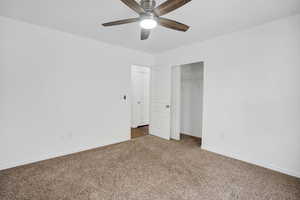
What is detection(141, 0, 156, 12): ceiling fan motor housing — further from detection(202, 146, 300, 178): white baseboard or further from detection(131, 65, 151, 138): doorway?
detection(131, 65, 151, 138): doorway

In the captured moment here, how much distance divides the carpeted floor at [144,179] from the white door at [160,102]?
3.96 ft

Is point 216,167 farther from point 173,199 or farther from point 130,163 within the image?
point 130,163

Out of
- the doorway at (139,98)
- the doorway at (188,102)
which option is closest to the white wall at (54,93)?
the doorway at (188,102)

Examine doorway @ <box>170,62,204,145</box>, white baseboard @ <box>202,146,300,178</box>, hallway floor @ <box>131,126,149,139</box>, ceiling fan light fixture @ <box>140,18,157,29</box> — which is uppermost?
ceiling fan light fixture @ <box>140,18,157,29</box>

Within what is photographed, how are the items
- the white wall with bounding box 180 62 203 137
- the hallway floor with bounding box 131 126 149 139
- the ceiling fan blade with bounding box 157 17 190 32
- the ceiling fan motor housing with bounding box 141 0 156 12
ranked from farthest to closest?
1. the hallway floor with bounding box 131 126 149 139
2. the white wall with bounding box 180 62 203 137
3. the ceiling fan blade with bounding box 157 17 190 32
4. the ceiling fan motor housing with bounding box 141 0 156 12

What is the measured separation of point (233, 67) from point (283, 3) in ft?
3.49

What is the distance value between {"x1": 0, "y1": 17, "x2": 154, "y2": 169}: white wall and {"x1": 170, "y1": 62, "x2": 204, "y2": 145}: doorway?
4.64ft

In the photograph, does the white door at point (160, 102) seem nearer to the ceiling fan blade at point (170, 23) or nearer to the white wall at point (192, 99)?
the white wall at point (192, 99)

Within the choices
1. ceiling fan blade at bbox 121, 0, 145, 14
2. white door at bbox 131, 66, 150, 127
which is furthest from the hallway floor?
ceiling fan blade at bbox 121, 0, 145, 14

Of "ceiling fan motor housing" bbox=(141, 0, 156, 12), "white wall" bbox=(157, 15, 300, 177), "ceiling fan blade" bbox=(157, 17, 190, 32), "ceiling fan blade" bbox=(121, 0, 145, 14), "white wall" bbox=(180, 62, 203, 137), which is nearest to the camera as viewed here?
"ceiling fan blade" bbox=(121, 0, 145, 14)

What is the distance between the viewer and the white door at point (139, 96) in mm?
5117

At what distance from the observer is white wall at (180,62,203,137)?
12.9ft

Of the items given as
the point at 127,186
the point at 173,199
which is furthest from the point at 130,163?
the point at 173,199

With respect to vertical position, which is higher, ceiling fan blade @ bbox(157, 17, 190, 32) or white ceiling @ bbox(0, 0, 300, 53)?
white ceiling @ bbox(0, 0, 300, 53)
